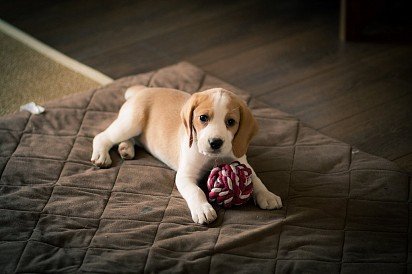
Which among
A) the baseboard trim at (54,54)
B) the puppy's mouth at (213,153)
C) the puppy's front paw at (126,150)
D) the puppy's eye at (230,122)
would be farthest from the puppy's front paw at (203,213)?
the baseboard trim at (54,54)

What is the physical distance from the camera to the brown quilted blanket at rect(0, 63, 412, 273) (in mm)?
1988

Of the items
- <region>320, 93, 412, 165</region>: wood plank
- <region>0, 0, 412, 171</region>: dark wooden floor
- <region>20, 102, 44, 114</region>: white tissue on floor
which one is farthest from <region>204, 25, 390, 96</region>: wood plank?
<region>20, 102, 44, 114</region>: white tissue on floor

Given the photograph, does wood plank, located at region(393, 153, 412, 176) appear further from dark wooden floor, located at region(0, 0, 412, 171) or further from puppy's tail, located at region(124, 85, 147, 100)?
puppy's tail, located at region(124, 85, 147, 100)

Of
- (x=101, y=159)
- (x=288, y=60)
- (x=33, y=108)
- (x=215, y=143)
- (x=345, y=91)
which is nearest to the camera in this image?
(x=215, y=143)

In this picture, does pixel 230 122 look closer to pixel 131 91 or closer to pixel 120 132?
pixel 120 132

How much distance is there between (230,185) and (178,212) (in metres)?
0.19

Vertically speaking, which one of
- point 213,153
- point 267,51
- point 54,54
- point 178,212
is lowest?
point 267,51

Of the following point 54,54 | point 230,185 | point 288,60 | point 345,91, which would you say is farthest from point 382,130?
point 54,54

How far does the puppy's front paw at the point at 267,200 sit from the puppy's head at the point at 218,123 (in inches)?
6.0

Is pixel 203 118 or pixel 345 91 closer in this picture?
pixel 203 118

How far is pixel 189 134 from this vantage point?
2.21m

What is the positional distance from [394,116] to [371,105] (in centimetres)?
13

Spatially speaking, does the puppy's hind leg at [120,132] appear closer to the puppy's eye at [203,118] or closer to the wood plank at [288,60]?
the puppy's eye at [203,118]

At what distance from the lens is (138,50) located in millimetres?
3596
